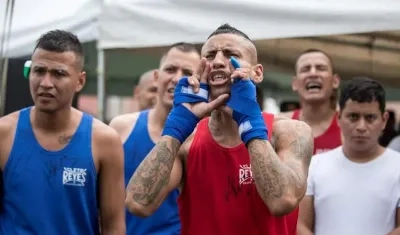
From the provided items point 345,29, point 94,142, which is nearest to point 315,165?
point 345,29

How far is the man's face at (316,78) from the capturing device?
5340 mm

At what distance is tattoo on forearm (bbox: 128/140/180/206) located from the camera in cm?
301

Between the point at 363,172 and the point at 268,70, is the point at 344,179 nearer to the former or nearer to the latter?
the point at 363,172

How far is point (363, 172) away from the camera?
428 centimetres

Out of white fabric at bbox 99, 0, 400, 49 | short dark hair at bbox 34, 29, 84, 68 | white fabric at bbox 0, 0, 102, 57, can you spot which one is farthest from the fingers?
white fabric at bbox 0, 0, 102, 57

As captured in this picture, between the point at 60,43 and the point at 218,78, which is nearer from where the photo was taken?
the point at 218,78

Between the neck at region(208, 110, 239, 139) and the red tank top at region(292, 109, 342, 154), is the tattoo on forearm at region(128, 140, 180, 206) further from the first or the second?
the red tank top at region(292, 109, 342, 154)

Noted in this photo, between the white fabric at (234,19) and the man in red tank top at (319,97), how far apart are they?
1.46 ft

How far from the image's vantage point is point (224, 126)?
10.4ft

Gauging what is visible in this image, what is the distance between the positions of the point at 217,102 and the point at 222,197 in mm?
392

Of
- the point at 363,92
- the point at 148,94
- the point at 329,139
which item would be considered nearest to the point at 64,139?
the point at 363,92

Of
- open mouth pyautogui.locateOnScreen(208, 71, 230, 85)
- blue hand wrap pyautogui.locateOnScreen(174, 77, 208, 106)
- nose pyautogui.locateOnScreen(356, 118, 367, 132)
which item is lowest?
nose pyautogui.locateOnScreen(356, 118, 367, 132)

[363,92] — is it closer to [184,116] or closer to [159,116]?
[159,116]

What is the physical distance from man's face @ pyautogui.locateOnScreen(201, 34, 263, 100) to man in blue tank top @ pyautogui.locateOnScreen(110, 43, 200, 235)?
1539 mm
